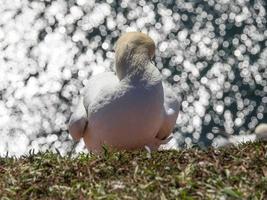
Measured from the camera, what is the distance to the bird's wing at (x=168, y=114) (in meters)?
7.20

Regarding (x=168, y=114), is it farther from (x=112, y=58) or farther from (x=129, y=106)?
(x=112, y=58)

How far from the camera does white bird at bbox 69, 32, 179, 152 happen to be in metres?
6.94

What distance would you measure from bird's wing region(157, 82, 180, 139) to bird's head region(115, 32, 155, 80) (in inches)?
16.3

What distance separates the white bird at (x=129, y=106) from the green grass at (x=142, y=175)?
0.84 metres

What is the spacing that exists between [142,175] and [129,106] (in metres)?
1.58

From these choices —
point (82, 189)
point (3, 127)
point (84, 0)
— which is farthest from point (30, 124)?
point (82, 189)

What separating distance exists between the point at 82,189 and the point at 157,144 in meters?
2.09

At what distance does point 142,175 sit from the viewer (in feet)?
17.7

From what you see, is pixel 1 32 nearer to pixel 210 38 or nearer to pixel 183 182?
pixel 210 38

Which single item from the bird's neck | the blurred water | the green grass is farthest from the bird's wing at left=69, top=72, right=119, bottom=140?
the blurred water

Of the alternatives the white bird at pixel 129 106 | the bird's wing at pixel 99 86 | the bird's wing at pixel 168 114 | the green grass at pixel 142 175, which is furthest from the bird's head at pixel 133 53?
the green grass at pixel 142 175

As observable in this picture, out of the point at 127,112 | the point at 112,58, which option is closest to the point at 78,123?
the point at 127,112

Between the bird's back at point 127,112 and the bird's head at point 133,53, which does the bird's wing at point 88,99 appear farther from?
the bird's head at point 133,53

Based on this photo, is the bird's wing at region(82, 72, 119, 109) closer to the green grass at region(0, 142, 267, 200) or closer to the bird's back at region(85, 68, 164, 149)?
the bird's back at region(85, 68, 164, 149)
